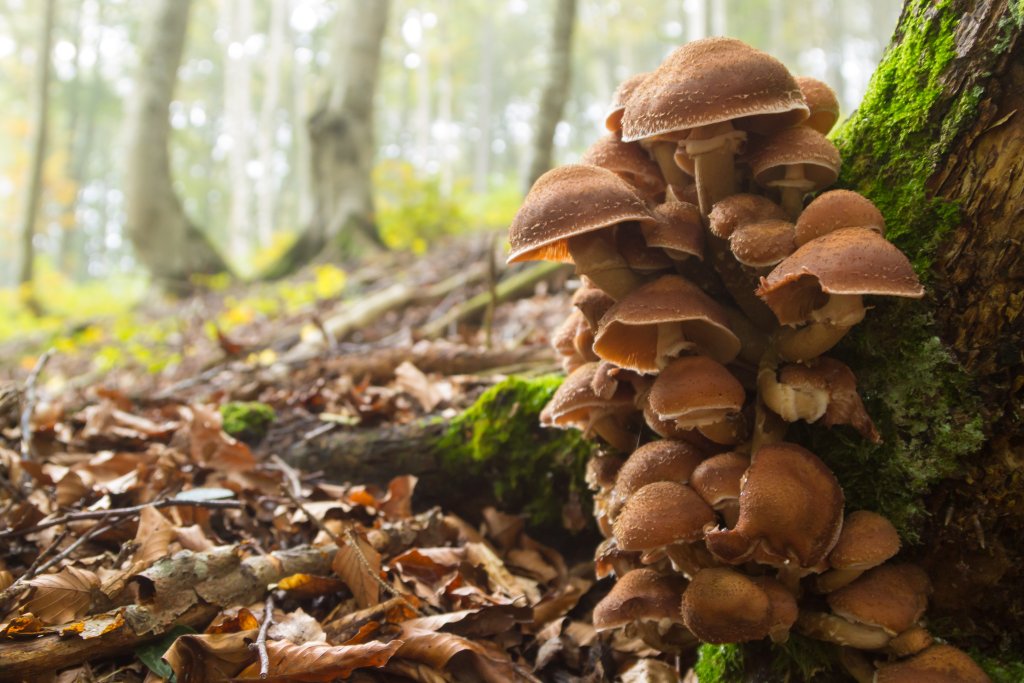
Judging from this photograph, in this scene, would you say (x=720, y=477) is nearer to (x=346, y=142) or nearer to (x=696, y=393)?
(x=696, y=393)

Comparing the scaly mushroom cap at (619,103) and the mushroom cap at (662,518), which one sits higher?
the scaly mushroom cap at (619,103)

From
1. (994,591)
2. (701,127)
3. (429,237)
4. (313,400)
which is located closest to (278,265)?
(429,237)

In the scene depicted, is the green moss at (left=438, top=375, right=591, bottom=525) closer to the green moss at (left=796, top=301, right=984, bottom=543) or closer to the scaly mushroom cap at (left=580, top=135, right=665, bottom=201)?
the scaly mushroom cap at (left=580, top=135, right=665, bottom=201)

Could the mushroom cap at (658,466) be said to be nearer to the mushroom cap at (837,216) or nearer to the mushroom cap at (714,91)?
the mushroom cap at (837,216)

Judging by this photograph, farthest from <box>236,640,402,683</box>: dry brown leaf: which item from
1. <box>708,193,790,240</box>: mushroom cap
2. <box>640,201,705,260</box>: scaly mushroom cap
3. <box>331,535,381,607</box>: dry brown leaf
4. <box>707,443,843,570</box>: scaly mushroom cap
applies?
<box>708,193,790,240</box>: mushroom cap

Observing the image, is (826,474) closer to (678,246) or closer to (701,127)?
(678,246)

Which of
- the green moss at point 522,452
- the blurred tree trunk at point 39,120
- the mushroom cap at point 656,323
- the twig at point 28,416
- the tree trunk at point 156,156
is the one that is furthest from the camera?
the blurred tree trunk at point 39,120

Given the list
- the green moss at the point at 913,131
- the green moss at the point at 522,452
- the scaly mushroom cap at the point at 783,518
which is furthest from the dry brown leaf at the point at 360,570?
the green moss at the point at 913,131
